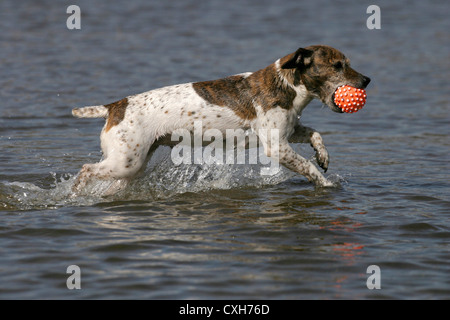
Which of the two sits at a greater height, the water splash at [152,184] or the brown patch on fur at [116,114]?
the brown patch on fur at [116,114]

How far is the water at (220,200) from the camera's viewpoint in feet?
19.4

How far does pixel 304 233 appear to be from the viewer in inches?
277

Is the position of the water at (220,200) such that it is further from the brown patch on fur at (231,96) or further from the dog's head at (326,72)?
the dog's head at (326,72)

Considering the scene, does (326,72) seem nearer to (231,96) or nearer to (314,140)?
(314,140)

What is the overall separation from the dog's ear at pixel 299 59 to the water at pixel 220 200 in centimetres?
148

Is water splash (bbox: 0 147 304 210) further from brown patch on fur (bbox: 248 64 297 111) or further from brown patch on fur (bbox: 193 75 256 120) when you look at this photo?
brown patch on fur (bbox: 248 64 297 111)

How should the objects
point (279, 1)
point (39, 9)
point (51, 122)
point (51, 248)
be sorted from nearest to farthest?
point (51, 248) < point (51, 122) < point (39, 9) < point (279, 1)

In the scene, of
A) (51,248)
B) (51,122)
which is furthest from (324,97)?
(51,122)

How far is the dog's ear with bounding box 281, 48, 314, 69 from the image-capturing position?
7907mm

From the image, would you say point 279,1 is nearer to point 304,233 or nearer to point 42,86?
point 42,86

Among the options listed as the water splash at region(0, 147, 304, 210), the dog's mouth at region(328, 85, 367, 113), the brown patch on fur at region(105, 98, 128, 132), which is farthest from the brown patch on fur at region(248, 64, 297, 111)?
the brown patch on fur at region(105, 98, 128, 132)

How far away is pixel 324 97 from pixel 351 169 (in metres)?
1.82

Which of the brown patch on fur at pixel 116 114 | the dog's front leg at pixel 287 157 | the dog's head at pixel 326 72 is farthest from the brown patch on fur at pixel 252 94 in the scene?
the brown patch on fur at pixel 116 114

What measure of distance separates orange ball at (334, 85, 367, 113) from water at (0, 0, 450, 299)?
3.43 ft
